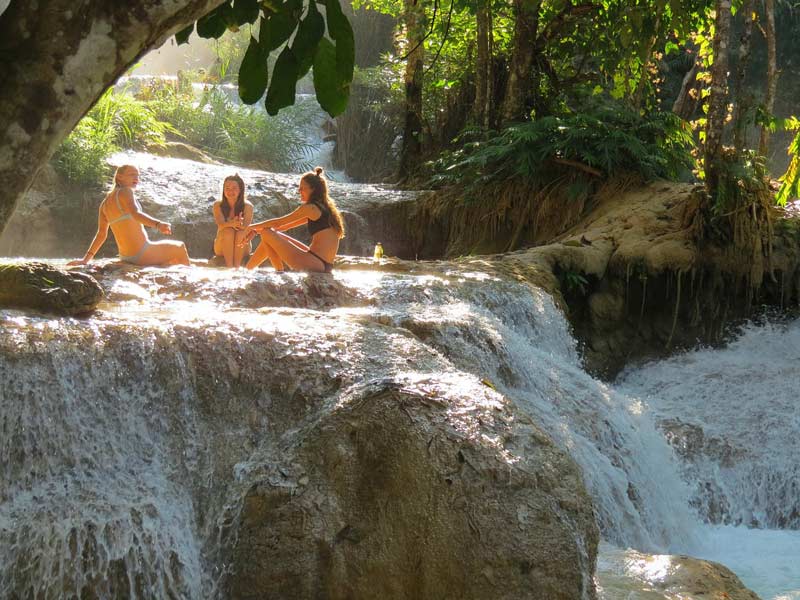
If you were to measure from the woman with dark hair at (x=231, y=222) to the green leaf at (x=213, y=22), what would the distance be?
6.53m

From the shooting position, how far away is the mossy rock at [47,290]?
4.93 m

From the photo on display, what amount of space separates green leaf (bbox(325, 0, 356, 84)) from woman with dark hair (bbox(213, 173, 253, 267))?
6.89 meters

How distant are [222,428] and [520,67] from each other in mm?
10586

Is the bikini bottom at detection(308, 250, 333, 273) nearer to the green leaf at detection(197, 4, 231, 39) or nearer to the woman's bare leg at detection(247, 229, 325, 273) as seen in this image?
the woman's bare leg at detection(247, 229, 325, 273)

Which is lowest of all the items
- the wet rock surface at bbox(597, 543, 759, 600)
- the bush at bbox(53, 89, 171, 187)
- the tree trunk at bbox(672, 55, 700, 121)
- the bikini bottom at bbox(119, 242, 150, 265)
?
the wet rock surface at bbox(597, 543, 759, 600)

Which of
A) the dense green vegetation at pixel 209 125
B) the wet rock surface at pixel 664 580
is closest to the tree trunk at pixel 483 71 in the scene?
the dense green vegetation at pixel 209 125

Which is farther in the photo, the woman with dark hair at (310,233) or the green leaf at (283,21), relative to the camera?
the woman with dark hair at (310,233)

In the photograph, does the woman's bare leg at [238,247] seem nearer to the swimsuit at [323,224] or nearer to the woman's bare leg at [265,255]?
the woman's bare leg at [265,255]

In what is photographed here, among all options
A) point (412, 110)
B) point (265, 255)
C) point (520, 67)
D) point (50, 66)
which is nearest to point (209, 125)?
point (412, 110)

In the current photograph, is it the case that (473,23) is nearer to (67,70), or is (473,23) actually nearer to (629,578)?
(629,578)

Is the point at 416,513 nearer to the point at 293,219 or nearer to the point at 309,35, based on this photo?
the point at 309,35

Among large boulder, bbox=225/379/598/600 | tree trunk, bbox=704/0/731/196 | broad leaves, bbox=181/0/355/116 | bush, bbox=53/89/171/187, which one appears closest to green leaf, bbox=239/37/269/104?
broad leaves, bbox=181/0/355/116

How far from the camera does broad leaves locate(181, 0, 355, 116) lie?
94.3 inches

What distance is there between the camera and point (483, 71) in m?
14.7
